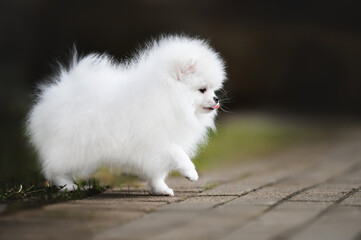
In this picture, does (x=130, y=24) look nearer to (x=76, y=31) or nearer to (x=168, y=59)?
(x=76, y=31)

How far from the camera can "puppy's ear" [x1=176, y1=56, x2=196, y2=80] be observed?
146 inches

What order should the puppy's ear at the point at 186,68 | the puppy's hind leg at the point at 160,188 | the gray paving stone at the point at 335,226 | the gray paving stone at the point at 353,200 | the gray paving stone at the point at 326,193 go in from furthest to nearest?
the puppy's hind leg at the point at 160,188 → the puppy's ear at the point at 186,68 → the gray paving stone at the point at 326,193 → the gray paving stone at the point at 353,200 → the gray paving stone at the point at 335,226

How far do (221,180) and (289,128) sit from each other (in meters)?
6.22

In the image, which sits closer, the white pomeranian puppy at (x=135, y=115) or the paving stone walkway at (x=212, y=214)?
the paving stone walkway at (x=212, y=214)

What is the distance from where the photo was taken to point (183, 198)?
3668 millimetres

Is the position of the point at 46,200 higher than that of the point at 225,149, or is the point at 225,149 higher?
the point at 225,149

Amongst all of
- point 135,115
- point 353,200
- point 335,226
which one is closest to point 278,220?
point 335,226

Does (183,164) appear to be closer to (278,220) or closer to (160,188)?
(160,188)

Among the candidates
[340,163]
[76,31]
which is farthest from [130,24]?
[340,163]

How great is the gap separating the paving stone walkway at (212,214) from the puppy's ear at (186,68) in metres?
0.83

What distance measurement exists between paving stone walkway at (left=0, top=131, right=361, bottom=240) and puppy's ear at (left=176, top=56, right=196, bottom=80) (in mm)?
830

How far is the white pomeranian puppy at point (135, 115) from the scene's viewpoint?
3629 mm

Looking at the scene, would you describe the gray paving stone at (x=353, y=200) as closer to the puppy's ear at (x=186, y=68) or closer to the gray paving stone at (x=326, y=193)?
the gray paving stone at (x=326, y=193)

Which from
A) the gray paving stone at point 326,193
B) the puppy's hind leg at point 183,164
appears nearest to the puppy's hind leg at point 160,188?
the puppy's hind leg at point 183,164
